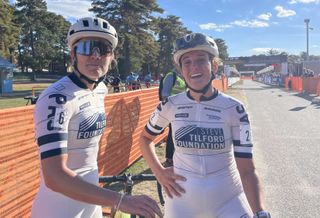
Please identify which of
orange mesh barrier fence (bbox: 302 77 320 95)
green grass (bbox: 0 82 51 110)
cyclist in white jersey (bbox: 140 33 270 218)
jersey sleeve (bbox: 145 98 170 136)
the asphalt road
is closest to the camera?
cyclist in white jersey (bbox: 140 33 270 218)

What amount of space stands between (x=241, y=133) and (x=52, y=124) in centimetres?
126

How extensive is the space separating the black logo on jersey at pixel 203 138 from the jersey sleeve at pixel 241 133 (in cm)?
9

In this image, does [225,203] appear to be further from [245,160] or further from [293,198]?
[293,198]

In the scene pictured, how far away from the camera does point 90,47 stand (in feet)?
8.30

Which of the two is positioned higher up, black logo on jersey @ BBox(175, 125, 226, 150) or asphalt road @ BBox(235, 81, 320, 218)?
black logo on jersey @ BBox(175, 125, 226, 150)

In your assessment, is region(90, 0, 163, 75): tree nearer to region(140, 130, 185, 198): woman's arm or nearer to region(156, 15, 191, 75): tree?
region(156, 15, 191, 75): tree

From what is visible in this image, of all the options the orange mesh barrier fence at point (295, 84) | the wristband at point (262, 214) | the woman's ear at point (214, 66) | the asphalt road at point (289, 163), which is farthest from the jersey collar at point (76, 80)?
the orange mesh barrier fence at point (295, 84)

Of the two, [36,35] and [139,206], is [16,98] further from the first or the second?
[36,35]

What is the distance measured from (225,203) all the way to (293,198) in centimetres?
412

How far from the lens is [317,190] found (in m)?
6.73

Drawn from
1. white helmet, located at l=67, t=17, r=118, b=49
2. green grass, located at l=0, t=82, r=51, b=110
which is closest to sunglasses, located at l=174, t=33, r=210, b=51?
white helmet, located at l=67, t=17, r=118, b=49

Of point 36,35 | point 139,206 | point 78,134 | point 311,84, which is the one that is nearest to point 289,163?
point 78,134

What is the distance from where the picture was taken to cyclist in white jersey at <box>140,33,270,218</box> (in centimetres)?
265

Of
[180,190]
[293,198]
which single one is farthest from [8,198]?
[293,198]
